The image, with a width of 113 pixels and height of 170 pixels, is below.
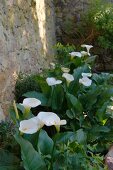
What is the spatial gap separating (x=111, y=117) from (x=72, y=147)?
3.35ft

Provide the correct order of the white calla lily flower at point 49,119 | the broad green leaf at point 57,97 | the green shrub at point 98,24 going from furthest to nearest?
the green shrub at point 98,24 < the broad green leaf at point 57,97 < the white calla lily flower at point 49,119

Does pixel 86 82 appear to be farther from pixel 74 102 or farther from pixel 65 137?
pixel 65 137

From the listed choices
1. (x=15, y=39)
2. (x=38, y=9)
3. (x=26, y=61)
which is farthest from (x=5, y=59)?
(x=38, y=9)

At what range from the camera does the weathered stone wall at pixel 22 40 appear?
328cm

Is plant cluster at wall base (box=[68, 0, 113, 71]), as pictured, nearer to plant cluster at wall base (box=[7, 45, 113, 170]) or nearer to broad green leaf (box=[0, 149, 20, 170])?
plant cluster at wall base (box=[7, 45, 113, 170])

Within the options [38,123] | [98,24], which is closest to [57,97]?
[38,123]

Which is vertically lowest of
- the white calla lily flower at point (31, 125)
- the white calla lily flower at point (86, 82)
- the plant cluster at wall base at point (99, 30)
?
the plant cluster at wall base at point (99, 30)

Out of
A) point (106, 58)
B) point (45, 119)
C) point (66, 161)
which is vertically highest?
point (45, 119)

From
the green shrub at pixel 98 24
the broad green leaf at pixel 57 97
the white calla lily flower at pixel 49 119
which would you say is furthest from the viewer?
the green shrub at pixel 98 24

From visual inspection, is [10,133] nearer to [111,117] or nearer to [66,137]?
[66,137]

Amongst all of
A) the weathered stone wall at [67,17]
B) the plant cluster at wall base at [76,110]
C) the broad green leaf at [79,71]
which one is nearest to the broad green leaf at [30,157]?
the plant cluster at wall base at [76,110]

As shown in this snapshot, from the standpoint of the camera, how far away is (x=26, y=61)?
13.3 ft

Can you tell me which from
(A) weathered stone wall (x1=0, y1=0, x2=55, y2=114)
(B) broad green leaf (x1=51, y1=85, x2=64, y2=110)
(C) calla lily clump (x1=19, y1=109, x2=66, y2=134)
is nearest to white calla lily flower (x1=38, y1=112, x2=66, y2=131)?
(C) calla lily clump (x1=19, y1=109, x2=66, y2=134)

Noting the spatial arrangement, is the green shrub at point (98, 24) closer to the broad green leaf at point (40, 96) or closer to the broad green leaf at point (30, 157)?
the broad green leaf at point (40, 96)
